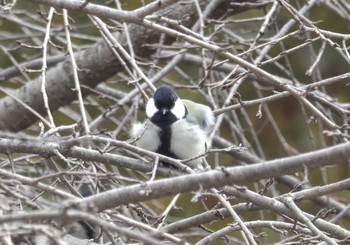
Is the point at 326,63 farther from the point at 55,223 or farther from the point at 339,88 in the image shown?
the point at 55,223

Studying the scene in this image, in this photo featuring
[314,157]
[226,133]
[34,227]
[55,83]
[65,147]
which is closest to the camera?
[34,227]

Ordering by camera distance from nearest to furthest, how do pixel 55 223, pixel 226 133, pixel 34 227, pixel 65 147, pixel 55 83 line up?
1. pixel 34 227
2. pixel 55 223
3. pixel 65 147
4. pixel 55 83
5. pixel 226 133

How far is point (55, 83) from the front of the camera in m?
4.14

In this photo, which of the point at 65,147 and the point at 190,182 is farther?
the point at 65,147

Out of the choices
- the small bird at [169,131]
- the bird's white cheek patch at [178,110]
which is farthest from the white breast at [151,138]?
the bird's white cheek patch at [178,110]

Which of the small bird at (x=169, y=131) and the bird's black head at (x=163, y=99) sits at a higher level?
the bird's black head at (x=163, y=99)

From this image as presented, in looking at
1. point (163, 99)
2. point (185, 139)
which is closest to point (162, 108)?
point (163, 99)

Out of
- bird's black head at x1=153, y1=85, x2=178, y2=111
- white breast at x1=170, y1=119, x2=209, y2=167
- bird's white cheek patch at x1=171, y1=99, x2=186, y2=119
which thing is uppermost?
bird's black head at x1=153, y1=85, x2=178, y2=111

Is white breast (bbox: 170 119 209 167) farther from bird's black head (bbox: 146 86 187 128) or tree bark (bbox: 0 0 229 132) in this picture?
tree bark (bbox: 0 0 229 132)

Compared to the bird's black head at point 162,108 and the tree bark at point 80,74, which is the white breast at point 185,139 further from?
the tree bark at point 80,74

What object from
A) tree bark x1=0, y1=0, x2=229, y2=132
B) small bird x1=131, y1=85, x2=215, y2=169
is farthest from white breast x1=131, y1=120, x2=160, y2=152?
tree bark x1=0, y1=0, x2=229, y2=132

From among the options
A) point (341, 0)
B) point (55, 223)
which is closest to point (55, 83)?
point (341, 0)

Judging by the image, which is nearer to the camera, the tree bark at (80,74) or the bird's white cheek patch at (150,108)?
the bird's white cheek patch at (150,108)

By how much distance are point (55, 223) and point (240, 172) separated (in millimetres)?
453
